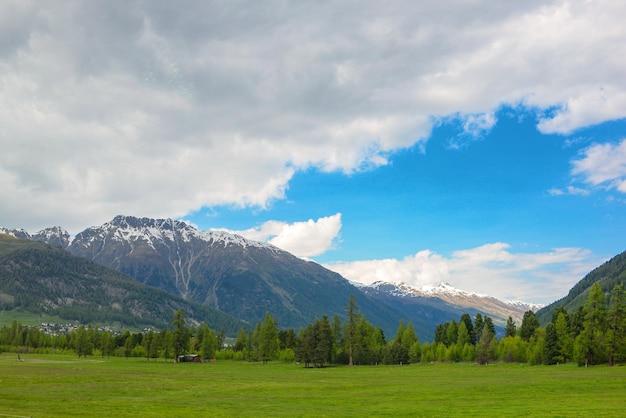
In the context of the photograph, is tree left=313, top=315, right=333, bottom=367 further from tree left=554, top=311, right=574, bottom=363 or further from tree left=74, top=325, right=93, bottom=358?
tree left=74, top=325, right=93, bottom=358

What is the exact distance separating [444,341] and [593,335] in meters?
79.2

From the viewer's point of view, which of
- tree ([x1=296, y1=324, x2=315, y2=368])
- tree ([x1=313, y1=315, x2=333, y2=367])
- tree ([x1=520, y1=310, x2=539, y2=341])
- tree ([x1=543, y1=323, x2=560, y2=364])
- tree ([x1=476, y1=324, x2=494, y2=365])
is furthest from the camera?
tree ([x1=520, y1=310, x2=539, y2=341])

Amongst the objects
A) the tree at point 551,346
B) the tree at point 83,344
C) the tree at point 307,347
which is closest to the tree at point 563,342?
the tree at point 551,346

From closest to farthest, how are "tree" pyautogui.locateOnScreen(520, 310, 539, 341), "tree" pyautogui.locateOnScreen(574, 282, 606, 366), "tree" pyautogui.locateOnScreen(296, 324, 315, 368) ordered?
"tree" pyautogui.locateOnScreen(574, 282, 606, 366) → "tree" pyautogui.locateOnScreen(296, 324, 315, 368) → "tree" pyautogui.locateOnScreen(520, 310, 539, 341)

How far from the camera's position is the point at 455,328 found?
17212 cm

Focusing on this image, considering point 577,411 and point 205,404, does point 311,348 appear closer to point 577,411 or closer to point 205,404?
point 205,404

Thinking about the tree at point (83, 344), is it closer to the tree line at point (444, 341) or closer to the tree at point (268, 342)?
the tree line at point (444, 341)

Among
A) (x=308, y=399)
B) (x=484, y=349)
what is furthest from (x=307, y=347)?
(x=308, y=399)

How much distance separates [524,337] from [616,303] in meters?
58.1

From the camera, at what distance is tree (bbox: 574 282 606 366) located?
97625mm

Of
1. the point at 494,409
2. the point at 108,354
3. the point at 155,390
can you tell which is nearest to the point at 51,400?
the point at 155,390

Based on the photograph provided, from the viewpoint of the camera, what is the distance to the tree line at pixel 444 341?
326ft

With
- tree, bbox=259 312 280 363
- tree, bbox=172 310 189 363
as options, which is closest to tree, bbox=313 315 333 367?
tree, bbox=259 312 280 363

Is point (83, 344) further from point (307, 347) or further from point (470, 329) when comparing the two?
point (470, 329)
